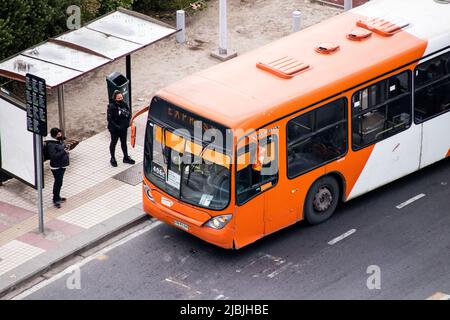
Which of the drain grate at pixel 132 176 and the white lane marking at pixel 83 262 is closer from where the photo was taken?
the white lane marking at pixel 83 262

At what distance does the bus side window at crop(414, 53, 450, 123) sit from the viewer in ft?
69.5

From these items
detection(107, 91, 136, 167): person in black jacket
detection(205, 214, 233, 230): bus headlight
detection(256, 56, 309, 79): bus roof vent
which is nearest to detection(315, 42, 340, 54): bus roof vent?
detection(256, 56, 309, 79): bus roof vent

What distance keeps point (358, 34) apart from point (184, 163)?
4167mm

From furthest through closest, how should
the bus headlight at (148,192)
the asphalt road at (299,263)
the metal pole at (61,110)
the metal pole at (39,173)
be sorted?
the metal pole at (61,110)
the bus headlight at (148,192)
the metal pole at (39,173)
the asphalt road at (299,263)

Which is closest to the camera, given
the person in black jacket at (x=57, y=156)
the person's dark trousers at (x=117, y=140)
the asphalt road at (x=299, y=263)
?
the asphalt road at (x=299, y=263)

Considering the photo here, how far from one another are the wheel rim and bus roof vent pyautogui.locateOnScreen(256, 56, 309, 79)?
2.14 metres

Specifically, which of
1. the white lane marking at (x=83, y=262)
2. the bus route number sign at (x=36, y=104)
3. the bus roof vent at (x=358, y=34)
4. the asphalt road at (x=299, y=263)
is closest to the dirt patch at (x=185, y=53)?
the white lane marking at (x=83, y=262)

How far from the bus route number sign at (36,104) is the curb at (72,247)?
6.57 feet

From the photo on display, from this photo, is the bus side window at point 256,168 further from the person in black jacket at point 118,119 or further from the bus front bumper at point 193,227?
the person in black jacket at point 118,119

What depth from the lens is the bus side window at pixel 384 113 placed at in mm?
20391

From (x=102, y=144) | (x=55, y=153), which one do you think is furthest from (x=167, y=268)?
(x=102, y=144)

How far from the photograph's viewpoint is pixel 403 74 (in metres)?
20.8
